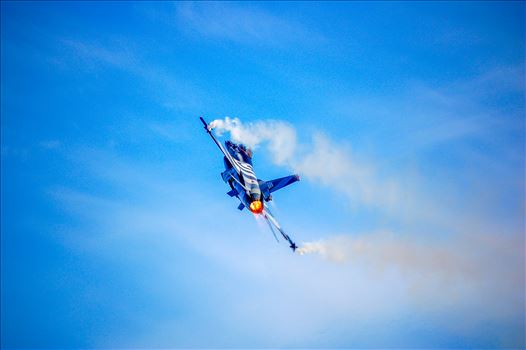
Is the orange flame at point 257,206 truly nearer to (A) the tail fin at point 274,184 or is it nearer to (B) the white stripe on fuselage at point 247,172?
(B) the white stripe on fuselage at point 247,172

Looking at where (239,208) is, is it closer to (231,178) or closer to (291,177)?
(231,178)

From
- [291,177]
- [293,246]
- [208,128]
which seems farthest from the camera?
[291,177]

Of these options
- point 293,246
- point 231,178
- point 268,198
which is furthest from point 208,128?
point 293,246

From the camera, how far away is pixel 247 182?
5806 cm

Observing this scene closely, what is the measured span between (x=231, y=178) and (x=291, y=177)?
9.85 metres

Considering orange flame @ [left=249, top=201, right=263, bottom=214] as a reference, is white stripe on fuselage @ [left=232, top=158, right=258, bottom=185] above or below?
above

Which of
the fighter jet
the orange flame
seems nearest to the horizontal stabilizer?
the fighter jet

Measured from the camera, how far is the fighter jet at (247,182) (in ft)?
187

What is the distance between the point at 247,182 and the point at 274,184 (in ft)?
20.0

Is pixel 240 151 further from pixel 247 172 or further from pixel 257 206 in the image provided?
pixel 257 206

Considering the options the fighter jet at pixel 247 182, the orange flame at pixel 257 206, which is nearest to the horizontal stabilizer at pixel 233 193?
the fighter jet at pixel 247 182

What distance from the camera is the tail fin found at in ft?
200

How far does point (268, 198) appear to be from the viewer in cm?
6112

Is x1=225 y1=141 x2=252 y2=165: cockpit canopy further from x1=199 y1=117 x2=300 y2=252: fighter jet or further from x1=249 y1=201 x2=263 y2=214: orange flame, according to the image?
x1=249 y1=201 x2=263 y2=214: orange flame
